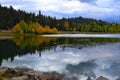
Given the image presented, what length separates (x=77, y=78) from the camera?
3102cm

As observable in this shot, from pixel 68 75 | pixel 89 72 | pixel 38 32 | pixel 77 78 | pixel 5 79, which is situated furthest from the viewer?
pixel 38 32

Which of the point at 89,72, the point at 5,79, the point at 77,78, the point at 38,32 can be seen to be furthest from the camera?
the point at 38,32

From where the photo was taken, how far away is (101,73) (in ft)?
114

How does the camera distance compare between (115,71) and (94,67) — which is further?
(94,67)

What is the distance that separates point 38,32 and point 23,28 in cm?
1689

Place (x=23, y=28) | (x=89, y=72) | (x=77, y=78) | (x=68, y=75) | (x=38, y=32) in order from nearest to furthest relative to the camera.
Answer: (x=77, y=78), (x=68, y=75), (x=89, y=72), (x=23, y=28), (x=38, y=32)

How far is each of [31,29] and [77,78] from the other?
525 ft

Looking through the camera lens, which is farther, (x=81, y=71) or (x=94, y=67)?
(x=94, y=67)

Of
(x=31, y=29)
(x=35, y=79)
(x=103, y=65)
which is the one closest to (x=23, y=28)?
(x=31, y=29)

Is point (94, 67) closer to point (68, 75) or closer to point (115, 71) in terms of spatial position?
point (115, 71)

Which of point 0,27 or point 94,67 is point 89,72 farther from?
point 0,27

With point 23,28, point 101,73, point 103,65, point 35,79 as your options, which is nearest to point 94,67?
point 103,65

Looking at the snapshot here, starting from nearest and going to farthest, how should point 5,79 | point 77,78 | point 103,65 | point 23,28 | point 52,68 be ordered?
point 5,79, point 77,78, point 52,68, point 103,65, point 23,28

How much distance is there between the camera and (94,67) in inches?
1559
